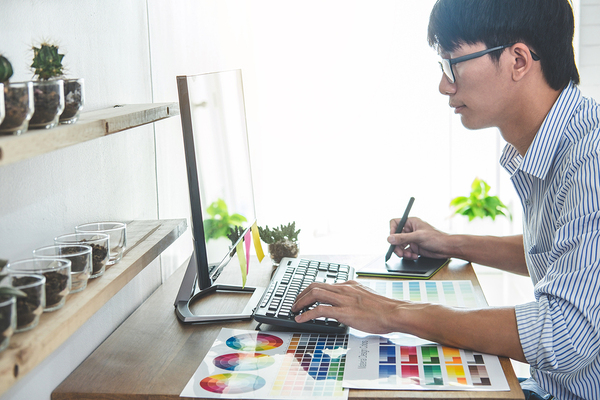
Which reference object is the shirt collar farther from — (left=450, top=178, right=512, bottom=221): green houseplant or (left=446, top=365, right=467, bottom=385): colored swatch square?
(left=450, top=178, right=512, bottom=221): green houseplant

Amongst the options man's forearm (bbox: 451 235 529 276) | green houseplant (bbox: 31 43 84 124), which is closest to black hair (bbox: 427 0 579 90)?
man's forearm (bbox: 451 235 529 276)

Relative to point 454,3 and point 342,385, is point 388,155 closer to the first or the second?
point 454,3

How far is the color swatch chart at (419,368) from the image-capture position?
911mm

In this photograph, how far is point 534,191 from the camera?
1.33 meters

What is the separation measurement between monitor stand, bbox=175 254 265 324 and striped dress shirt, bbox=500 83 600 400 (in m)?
0.59

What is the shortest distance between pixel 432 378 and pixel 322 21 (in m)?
2.22

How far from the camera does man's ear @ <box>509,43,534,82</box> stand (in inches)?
47.6

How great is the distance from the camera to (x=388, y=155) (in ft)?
9.49

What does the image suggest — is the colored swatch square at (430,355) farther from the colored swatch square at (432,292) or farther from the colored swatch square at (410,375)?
the colored swatch square at (432,292)

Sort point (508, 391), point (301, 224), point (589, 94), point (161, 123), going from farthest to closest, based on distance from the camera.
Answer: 1. point (301, 224)
2. point (589, 94)
3. point (161, 123)
4. point (508, 391)

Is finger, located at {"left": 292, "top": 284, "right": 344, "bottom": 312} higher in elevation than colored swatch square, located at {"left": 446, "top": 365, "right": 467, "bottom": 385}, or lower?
higher

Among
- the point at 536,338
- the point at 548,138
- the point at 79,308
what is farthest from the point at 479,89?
the point at 79,308

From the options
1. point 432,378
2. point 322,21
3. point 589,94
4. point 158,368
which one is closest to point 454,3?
point 432,378

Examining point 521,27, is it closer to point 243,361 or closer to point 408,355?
point 408,355
